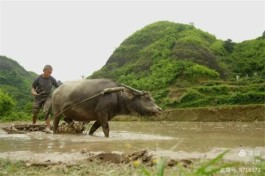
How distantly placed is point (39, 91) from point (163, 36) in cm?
3123

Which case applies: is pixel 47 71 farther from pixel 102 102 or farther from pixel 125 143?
pixel 125 143

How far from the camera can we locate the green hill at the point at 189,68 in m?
24.1

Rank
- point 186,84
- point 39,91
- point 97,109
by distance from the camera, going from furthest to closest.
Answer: point 186,84, point 39,91, point 97,109

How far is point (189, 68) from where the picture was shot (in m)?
29.1

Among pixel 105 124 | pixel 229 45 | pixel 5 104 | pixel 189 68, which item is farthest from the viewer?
pixel 229 45

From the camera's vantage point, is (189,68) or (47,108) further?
(189,68)

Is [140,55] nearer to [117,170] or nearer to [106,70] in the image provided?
[106,70]

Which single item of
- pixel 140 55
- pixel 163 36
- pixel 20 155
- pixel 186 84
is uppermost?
pixel 163 36

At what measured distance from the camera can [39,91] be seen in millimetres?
10547

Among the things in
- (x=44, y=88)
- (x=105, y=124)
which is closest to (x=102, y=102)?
(x=105, y=124)

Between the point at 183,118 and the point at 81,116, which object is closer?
the point at 81,116

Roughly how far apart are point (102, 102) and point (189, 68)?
2138cm

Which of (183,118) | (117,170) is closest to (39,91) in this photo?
(117,170)

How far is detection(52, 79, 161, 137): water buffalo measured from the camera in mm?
8487
